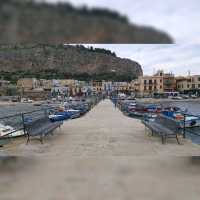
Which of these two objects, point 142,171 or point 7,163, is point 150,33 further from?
point 7,163

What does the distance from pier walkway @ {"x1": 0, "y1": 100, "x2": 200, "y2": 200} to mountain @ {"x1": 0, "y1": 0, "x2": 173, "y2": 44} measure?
2.44 meters

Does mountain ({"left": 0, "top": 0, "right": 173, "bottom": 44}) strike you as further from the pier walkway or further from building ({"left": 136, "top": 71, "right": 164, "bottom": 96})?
building ({"left": 136, "top": 71, "right": 164, "bottom": 96})

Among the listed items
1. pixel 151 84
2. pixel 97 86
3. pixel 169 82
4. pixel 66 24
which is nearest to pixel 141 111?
pixel 66 24

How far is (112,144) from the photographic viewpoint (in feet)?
31.5

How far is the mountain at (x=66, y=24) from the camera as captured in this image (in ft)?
9.58

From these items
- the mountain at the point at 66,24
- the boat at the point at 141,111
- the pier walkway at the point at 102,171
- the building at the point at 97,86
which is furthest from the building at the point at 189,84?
the mountain at the point at 66,24

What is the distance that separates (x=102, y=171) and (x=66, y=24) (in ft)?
12.3

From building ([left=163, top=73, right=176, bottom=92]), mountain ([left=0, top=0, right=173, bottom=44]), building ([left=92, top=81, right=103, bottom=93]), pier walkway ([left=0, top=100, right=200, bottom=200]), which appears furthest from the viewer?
building ([left=92, top=81, right=103, bottom=93])

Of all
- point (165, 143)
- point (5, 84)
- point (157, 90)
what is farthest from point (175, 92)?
point (165, 143)

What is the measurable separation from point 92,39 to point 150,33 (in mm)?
704

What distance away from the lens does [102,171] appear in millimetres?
6355

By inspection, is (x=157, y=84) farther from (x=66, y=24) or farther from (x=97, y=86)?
(x=66, y=24)

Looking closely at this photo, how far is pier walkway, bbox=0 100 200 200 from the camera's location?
5094 millimetres

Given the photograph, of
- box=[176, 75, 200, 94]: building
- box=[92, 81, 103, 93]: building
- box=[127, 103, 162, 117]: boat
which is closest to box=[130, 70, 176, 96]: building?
box=[176, 75, 200, 94]: building
